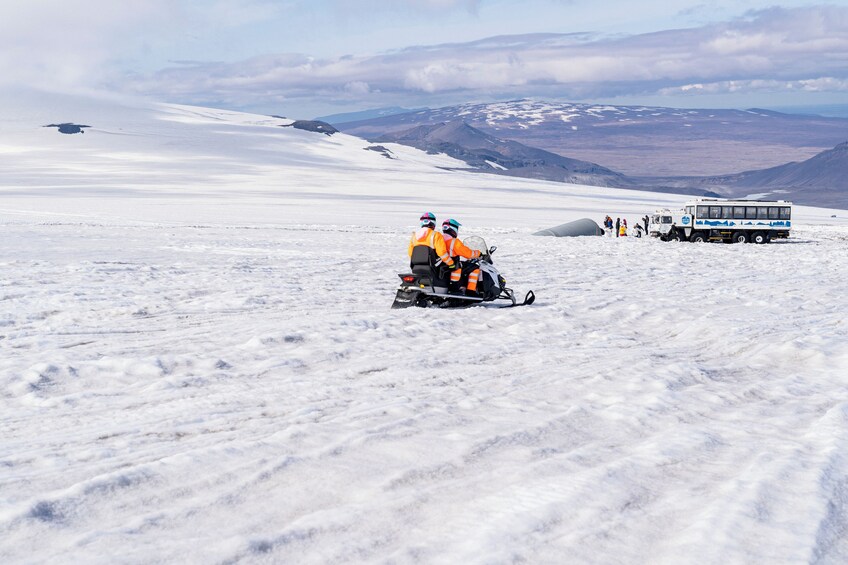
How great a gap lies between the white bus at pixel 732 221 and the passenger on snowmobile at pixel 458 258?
30.0m

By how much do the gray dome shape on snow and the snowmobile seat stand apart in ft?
98.6

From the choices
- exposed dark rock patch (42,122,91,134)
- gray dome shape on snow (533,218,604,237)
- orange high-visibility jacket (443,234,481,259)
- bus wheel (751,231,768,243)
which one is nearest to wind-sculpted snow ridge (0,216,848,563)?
orange high-visibility jacket (443,234,481,259)

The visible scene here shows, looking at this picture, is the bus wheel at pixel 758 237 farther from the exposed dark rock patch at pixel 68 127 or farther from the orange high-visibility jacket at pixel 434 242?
the exposed dark rock patch at pixel 68 127

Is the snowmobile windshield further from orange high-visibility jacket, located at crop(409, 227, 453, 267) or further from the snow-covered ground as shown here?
the snow-covered ground

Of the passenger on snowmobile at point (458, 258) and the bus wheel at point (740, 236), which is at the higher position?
the passenger on snowmobile at point (458, 258)

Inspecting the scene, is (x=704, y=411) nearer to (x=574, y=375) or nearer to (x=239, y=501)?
(x=574, y=375)

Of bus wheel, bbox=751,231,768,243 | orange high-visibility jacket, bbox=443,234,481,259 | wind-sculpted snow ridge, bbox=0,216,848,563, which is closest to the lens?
wind-sculpted snow ridge, bbox=0,216,848,563

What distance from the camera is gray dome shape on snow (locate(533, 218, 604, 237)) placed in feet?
141

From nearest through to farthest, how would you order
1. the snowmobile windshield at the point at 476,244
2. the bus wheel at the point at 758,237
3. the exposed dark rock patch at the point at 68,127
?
the snowmobile windshield at the point at 476,244
the bus wheel at the point at 758,237
the exposed dark rock patch at the point at 68,127

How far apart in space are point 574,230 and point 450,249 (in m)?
32.6

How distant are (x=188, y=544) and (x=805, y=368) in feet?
22.9

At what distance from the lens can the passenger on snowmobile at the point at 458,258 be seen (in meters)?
12.8

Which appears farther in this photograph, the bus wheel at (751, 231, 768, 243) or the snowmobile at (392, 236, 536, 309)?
the bus wheel at (751, 231, 768, 243)

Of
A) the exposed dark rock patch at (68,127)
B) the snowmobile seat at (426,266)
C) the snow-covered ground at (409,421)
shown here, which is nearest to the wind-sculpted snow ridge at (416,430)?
the snow-covered ground at (409,421)
